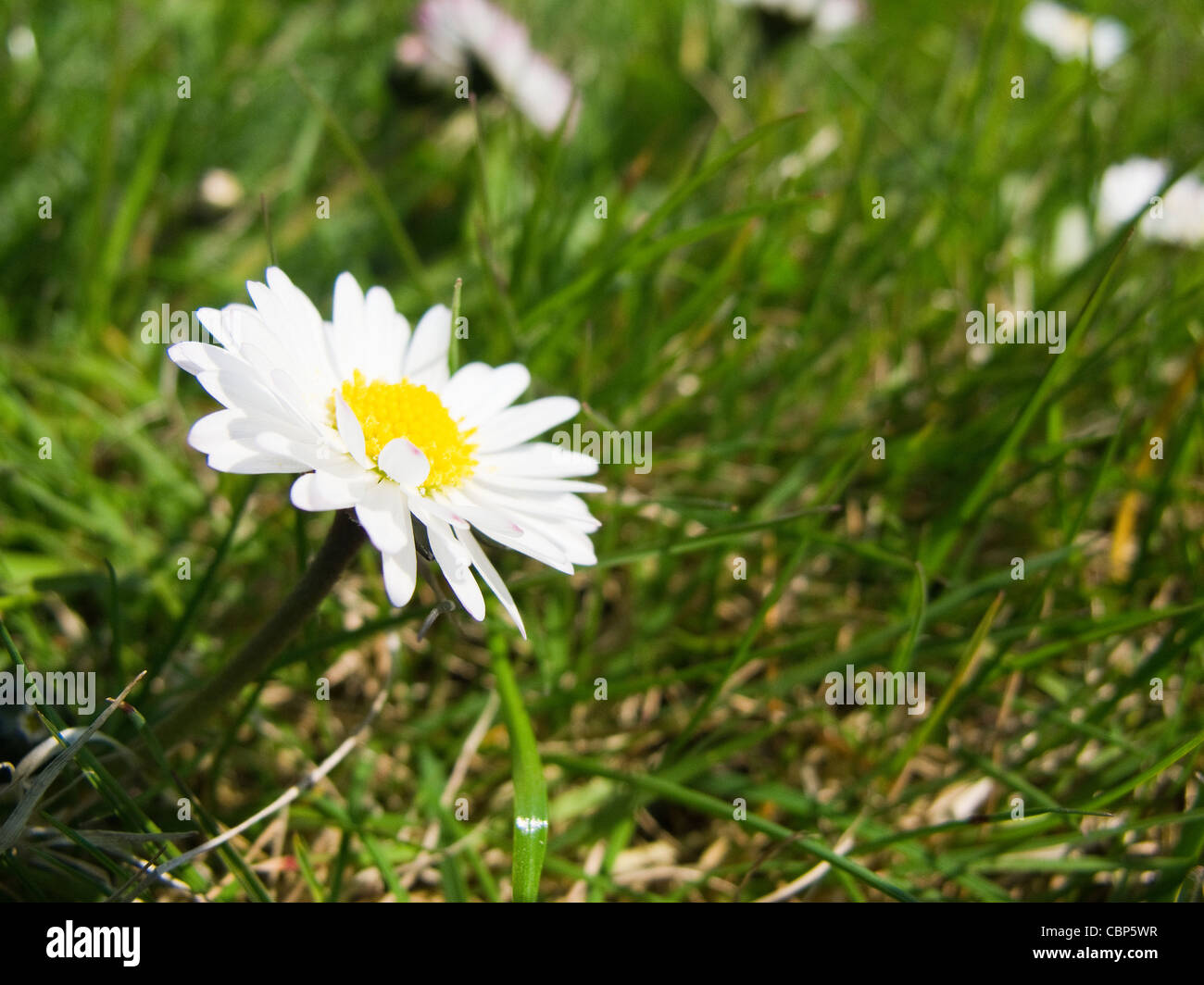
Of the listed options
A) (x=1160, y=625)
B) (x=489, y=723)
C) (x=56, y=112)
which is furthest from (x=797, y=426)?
(x=56, y=112)

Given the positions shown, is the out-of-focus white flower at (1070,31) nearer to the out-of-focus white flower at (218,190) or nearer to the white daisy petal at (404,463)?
the out-of-focus white flower at (218,190)

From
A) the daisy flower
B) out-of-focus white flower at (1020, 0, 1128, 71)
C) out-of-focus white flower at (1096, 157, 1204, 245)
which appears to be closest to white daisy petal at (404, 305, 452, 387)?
the daisy flower

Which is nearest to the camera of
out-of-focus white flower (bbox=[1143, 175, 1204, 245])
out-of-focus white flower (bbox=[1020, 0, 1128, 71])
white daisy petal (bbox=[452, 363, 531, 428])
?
white daisy petal (bbox=[452, 363, 531, 428])

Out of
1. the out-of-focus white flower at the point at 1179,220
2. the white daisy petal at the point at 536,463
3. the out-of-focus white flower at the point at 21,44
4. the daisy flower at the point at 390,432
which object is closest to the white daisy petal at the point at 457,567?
the daisy flower at the point at 390,432

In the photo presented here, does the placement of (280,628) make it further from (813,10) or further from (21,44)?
(813,10)

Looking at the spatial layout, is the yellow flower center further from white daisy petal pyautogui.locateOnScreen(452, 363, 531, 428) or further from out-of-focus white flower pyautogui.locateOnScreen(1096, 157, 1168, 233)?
out-of-focus white flower pyautogui.locateOnScreen(1096, 157, 1168, 233)
